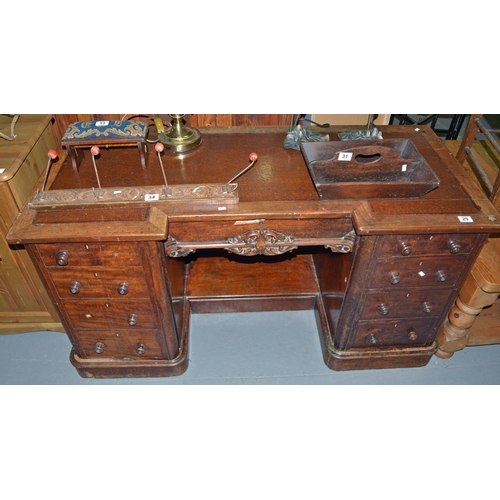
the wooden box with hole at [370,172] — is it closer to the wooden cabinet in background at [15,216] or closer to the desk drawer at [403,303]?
the desk drawer at [403,303]

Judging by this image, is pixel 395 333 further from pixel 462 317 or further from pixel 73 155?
pixel 73 155

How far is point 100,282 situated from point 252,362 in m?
1.06

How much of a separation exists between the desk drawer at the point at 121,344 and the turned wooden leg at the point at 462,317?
66.0 inches

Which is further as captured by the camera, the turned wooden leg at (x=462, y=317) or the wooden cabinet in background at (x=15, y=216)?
the turned wooden leg at (x=462, y=317)

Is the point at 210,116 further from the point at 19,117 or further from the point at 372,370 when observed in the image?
the point at 372,370

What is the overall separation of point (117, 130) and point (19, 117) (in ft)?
2.61

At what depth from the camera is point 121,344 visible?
232 cm

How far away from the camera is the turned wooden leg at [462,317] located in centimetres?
227

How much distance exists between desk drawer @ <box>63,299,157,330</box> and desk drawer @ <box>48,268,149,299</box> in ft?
0.17

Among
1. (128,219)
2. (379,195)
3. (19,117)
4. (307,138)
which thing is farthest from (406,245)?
(19,117)

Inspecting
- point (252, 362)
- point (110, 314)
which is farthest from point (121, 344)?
point (252, 362)

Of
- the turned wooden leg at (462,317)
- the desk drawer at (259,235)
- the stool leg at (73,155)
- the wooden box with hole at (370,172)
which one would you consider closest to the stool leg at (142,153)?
the stool leg at (73,155)

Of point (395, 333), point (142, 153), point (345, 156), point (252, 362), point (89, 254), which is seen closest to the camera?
point (89, 254)

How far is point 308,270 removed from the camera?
294 centimetres
